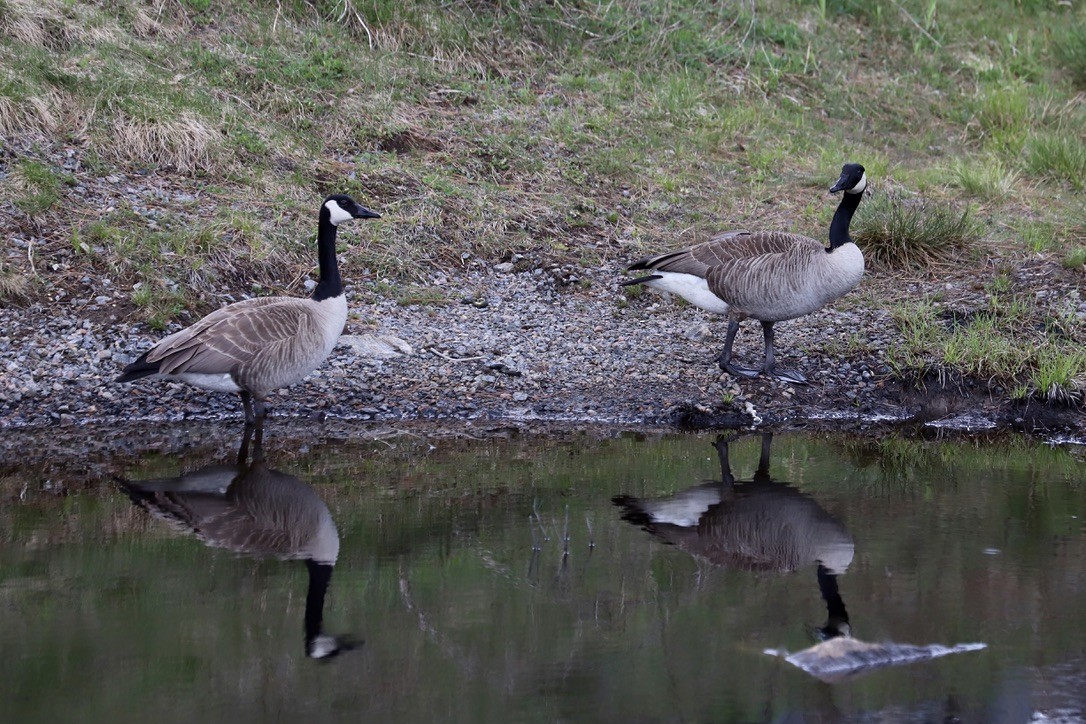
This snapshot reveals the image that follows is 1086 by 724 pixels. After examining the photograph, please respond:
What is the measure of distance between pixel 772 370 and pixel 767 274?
0.75 m

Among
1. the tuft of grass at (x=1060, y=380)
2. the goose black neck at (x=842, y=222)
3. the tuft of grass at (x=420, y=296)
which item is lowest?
the tuft of grass at (x=1060, y=380)

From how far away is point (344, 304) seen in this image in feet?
25.0

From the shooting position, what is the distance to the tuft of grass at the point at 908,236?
9844 millimetres

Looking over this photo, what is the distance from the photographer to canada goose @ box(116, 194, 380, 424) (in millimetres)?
7082

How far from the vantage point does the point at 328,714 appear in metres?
4.19

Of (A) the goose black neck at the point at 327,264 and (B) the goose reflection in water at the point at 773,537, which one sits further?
(A) the goose black neck at the point at 327,264

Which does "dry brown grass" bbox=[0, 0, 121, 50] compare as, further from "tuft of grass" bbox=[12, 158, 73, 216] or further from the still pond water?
the still pond water

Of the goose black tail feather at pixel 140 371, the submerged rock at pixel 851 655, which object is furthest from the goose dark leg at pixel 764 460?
the goose black tail feather at pixel 140 371

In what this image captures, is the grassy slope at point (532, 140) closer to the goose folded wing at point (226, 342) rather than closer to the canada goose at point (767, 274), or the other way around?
the canada goose at point (767, 274)

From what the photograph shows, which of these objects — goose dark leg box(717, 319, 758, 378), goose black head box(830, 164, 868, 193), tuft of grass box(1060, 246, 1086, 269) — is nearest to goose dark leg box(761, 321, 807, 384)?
goose dark leg box(717, 319, 758, 378)

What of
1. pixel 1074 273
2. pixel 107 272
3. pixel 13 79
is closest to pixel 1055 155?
pixel 1074 273

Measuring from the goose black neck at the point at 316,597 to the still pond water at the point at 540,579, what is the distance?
3 cm

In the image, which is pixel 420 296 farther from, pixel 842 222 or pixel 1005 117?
pixel 1005 117

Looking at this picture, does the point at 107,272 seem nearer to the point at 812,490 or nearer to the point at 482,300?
the point at 482,300
